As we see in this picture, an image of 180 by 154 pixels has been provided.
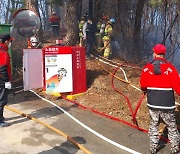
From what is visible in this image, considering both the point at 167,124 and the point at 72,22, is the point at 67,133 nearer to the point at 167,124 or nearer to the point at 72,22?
the point at 167,124

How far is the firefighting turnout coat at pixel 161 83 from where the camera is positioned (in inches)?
172

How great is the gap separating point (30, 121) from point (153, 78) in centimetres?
316

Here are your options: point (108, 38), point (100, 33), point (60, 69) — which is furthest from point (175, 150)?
point (100, 33)

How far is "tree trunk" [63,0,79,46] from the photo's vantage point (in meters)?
11.6

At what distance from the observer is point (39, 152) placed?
15.2 ft

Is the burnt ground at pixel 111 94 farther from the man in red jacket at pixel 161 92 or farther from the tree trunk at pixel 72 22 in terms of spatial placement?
the tree trunk at pixel 72 22

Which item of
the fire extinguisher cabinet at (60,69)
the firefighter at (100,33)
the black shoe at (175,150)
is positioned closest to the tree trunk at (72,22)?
the firefighter at (100,33)

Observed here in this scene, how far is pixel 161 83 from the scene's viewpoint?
4465 mm

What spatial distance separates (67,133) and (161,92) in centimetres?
218

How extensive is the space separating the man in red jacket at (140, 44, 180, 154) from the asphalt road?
15.9 inches

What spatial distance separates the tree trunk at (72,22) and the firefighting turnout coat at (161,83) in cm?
746

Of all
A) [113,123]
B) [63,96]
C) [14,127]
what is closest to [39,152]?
[14,127]

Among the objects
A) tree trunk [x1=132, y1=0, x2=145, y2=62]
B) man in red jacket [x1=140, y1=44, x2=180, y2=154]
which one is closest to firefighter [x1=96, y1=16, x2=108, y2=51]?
tree trunk [x1=132, y1=0, x2=145, y2=62]

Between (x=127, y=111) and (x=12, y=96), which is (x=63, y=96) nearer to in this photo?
(x=12, y=96)
